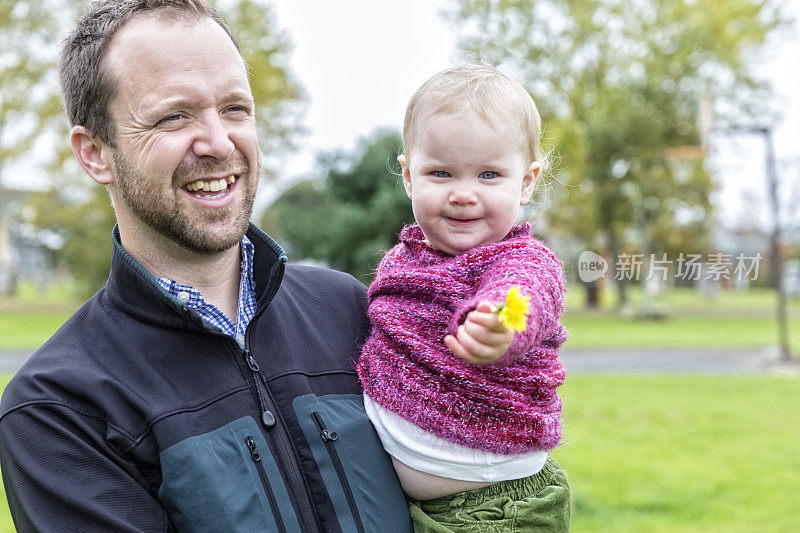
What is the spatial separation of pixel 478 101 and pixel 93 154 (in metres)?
1.14

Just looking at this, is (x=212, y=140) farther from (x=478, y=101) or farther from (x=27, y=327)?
(x=27, y=327)

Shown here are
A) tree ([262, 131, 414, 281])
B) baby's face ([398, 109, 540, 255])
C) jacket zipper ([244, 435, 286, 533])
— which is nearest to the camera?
jacket zipper ([244, 435, 286, 533])

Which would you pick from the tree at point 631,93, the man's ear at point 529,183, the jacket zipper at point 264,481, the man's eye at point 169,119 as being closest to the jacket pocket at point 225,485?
the jacket zipper at point 264,481

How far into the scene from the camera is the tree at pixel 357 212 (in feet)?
52.9

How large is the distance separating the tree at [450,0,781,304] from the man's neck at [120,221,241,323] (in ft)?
79.9

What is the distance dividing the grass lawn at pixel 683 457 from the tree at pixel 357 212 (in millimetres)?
5239

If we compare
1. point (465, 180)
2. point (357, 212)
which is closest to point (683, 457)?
point (465, 180)

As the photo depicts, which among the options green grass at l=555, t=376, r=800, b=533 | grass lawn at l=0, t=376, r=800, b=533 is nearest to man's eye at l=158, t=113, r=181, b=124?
grass lawn at l=0, t=376, r=800, b=533

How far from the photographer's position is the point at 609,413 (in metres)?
10.8

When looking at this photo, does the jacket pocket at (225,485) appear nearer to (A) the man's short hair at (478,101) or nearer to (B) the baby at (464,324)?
(B) the baby at (464,324)

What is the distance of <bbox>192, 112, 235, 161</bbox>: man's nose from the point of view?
2139 mm

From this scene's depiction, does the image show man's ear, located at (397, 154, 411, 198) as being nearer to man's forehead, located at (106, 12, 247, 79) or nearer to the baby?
the baby

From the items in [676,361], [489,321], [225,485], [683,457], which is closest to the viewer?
[489,321]

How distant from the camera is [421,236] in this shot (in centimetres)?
244
